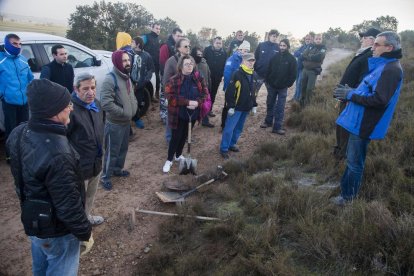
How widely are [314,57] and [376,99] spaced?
5155 mm

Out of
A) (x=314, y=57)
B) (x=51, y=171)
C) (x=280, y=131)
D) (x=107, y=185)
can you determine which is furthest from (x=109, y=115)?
(x=314, y=57)

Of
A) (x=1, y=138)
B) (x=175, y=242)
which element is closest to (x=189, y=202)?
(x=175, y=242)

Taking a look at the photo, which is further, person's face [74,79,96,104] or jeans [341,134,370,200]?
jeans [341,134,370,200]

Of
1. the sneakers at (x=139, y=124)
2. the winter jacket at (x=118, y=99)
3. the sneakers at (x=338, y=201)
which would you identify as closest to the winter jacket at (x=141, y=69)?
the sneakers at (x=139, y=124)

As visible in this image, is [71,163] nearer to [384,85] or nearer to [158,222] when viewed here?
[158,222]

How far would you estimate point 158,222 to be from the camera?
4.04 meters

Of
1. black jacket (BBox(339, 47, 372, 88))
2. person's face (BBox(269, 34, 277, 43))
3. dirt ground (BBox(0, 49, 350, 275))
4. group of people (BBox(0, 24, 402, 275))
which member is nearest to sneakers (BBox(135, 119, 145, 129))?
group of people (BBox(0, 24, 402, 275))

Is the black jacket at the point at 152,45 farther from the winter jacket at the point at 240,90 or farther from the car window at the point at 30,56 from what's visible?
the winter jacket at the point at 240,90

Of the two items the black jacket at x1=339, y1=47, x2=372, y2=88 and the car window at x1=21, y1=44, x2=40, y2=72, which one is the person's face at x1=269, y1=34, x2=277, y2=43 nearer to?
the black jacket at x1=339, y1=47, x2=372, y2=88

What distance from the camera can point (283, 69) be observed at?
6.84 m

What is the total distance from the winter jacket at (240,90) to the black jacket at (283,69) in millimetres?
1353

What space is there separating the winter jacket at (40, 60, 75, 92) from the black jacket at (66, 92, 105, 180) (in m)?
2.20

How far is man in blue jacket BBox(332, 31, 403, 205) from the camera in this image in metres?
3.38

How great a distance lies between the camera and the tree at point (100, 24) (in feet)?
41.8
